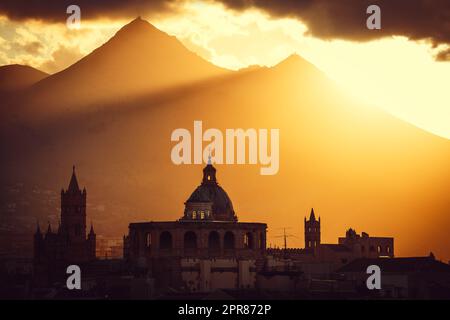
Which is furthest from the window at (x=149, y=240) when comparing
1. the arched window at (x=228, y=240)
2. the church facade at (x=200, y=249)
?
the arched window at (x=228, y=240)

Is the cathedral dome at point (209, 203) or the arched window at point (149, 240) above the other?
the cathedral dome at point (209, 203)

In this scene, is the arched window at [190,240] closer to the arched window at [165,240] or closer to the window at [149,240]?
the arched window at [165,240]

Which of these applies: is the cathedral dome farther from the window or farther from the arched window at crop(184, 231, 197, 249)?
the window

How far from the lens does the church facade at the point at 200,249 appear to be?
583 ft

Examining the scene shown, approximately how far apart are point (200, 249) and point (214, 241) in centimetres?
273

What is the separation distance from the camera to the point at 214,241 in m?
185

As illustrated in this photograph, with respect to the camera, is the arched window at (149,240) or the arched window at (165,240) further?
the arched window at (149,240)

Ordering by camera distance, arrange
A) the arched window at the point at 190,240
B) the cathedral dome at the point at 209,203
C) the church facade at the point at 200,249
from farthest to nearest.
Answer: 1. the cathedral dome at the point at 209,203
2. the arched window at the point at 190,240
3. the church facade at the point at 200,249

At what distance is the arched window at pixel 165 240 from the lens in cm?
18375

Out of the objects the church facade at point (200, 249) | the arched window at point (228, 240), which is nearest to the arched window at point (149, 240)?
the church facade at point (200, 249)

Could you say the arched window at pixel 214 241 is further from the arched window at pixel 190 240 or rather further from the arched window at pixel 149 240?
the arched window at pixel 149 240

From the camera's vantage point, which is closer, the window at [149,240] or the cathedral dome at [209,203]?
the window at [149,240]

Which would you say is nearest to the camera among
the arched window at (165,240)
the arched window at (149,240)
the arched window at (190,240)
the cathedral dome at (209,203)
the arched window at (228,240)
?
the arched window at (165,240)

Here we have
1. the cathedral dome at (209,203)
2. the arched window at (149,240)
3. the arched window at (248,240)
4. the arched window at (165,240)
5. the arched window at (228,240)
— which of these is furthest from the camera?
the arched window at (248,240)
